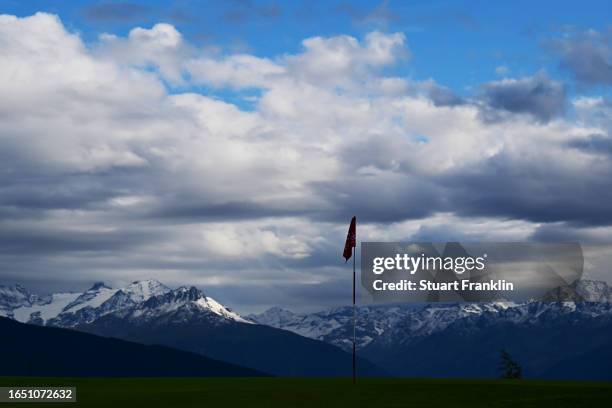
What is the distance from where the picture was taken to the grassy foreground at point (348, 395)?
2564 inches

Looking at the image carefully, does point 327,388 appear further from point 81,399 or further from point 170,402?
point 81,399

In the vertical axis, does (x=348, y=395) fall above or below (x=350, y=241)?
below

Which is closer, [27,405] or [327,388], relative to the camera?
[27,405]

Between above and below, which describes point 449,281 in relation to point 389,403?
above

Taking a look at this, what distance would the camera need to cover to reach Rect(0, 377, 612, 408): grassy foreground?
6512cm

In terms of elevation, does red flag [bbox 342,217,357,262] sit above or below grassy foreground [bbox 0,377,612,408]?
above

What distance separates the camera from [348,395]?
70.1m

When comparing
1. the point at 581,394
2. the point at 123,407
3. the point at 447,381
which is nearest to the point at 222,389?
the point at 123,407

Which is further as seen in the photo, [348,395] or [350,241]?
[350,241]

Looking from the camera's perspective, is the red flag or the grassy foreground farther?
the red flag

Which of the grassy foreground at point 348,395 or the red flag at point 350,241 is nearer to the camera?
the grassy foreground at point 348,395

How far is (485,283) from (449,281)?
74.1 ft

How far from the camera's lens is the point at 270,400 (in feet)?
220

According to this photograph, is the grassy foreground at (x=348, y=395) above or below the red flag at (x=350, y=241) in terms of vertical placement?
below
